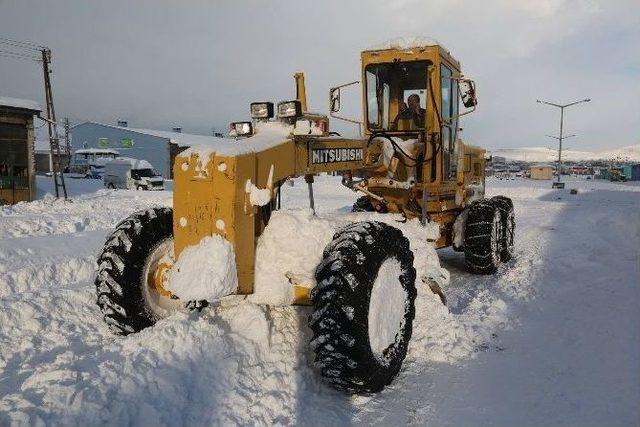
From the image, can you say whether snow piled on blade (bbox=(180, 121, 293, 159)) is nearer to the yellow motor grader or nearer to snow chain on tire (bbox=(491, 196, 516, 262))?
the yellow motor grader

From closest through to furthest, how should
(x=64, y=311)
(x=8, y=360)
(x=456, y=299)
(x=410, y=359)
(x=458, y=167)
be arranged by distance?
1. (x=8, y=360)
2. (x=410, y=359)
3. (x=64, y=311)
4. (x=456, y=299)
5. (x=458, y=167)

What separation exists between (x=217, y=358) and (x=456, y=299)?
3.40 metres

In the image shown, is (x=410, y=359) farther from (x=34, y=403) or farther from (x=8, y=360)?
(x=8, y=360)

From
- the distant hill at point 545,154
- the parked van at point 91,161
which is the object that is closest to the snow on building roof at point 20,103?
the parked van at point 91,161

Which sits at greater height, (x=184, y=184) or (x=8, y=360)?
(x=184, y=184)

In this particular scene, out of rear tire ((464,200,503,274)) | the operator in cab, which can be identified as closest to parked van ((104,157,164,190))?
the operator in cab

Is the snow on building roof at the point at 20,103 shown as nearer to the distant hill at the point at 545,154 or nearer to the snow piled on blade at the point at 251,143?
the snow piled on blade at the point at 251,143

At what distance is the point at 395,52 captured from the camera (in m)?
6.90

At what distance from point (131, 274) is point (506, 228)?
5.94 metres

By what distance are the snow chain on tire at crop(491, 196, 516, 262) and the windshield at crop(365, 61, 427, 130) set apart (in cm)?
199

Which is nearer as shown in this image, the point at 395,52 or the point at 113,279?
the point at 113,279

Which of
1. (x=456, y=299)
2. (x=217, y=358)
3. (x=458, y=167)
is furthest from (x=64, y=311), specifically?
(x=458, y=167)

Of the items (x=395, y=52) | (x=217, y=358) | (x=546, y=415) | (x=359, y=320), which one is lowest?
(x=546, y=415)

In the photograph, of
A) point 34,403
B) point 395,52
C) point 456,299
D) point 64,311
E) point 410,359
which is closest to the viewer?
point 34,403
